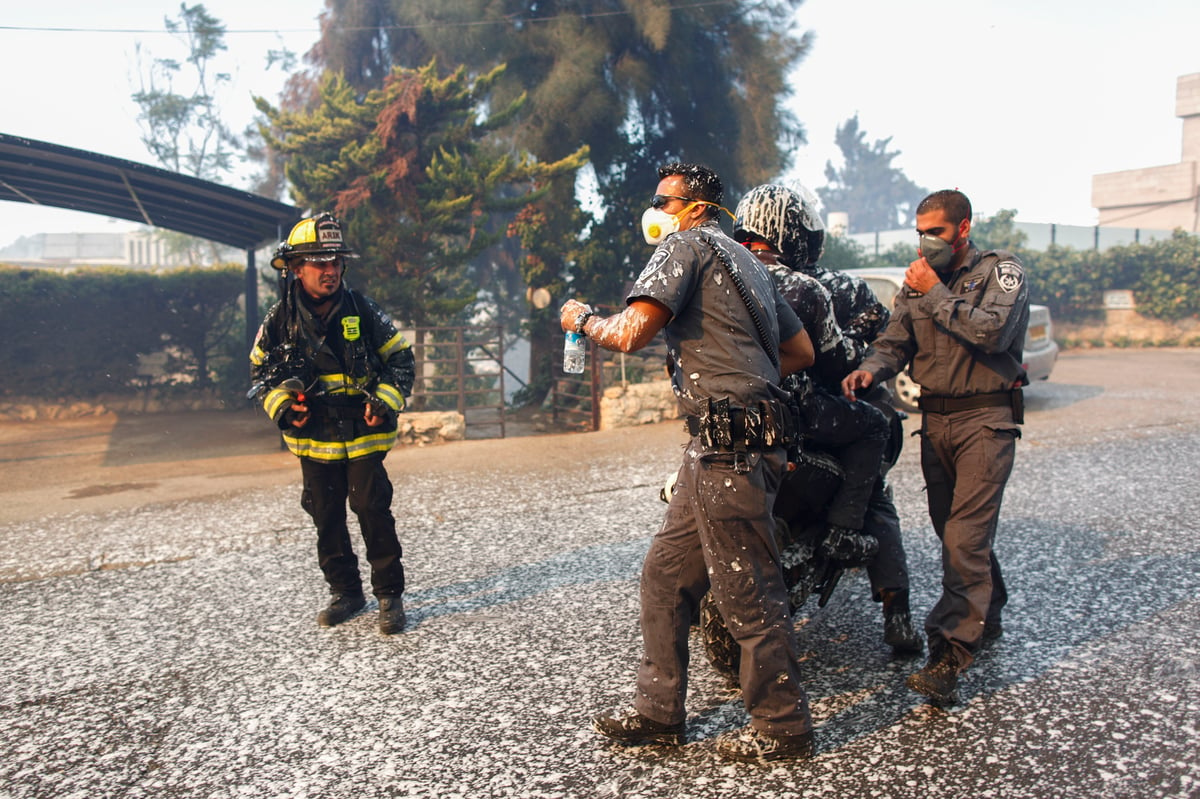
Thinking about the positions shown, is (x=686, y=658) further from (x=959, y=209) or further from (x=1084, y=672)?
(x=959, y=209)

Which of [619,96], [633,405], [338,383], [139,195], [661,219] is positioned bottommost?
[633,405]

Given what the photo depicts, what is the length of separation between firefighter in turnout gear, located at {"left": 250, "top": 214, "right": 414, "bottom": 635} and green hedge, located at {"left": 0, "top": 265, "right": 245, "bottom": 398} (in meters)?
12.1

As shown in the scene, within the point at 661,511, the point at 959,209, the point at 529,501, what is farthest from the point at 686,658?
the point at 529,501

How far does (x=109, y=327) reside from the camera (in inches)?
585

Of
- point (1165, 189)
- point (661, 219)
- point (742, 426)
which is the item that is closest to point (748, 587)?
point (742, 426)

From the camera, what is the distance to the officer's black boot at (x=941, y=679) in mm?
3176

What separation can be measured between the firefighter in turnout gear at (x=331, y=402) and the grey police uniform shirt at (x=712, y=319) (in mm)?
1928

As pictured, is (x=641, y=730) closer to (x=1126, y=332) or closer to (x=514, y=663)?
(x=514, y=663)

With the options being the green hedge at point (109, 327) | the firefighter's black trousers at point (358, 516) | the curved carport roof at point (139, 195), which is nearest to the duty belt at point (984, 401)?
the firefighter's black trousers at point (358, 516)

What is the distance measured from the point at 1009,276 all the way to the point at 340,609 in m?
3.30

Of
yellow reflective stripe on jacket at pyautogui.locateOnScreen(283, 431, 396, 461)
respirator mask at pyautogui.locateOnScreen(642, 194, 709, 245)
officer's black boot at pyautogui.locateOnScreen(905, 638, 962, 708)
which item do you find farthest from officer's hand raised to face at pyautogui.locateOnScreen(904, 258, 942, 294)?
yellow reflective stripe on jacket at pyautogui.locateOnScreen(283, 431, 396, 461)

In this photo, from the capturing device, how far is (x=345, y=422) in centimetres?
424

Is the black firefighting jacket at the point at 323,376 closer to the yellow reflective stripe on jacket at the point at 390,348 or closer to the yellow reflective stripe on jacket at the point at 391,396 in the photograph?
the yellow reflective stripe on jacket at the point at 391,396

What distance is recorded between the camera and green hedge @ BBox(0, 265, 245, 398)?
46.3ft
